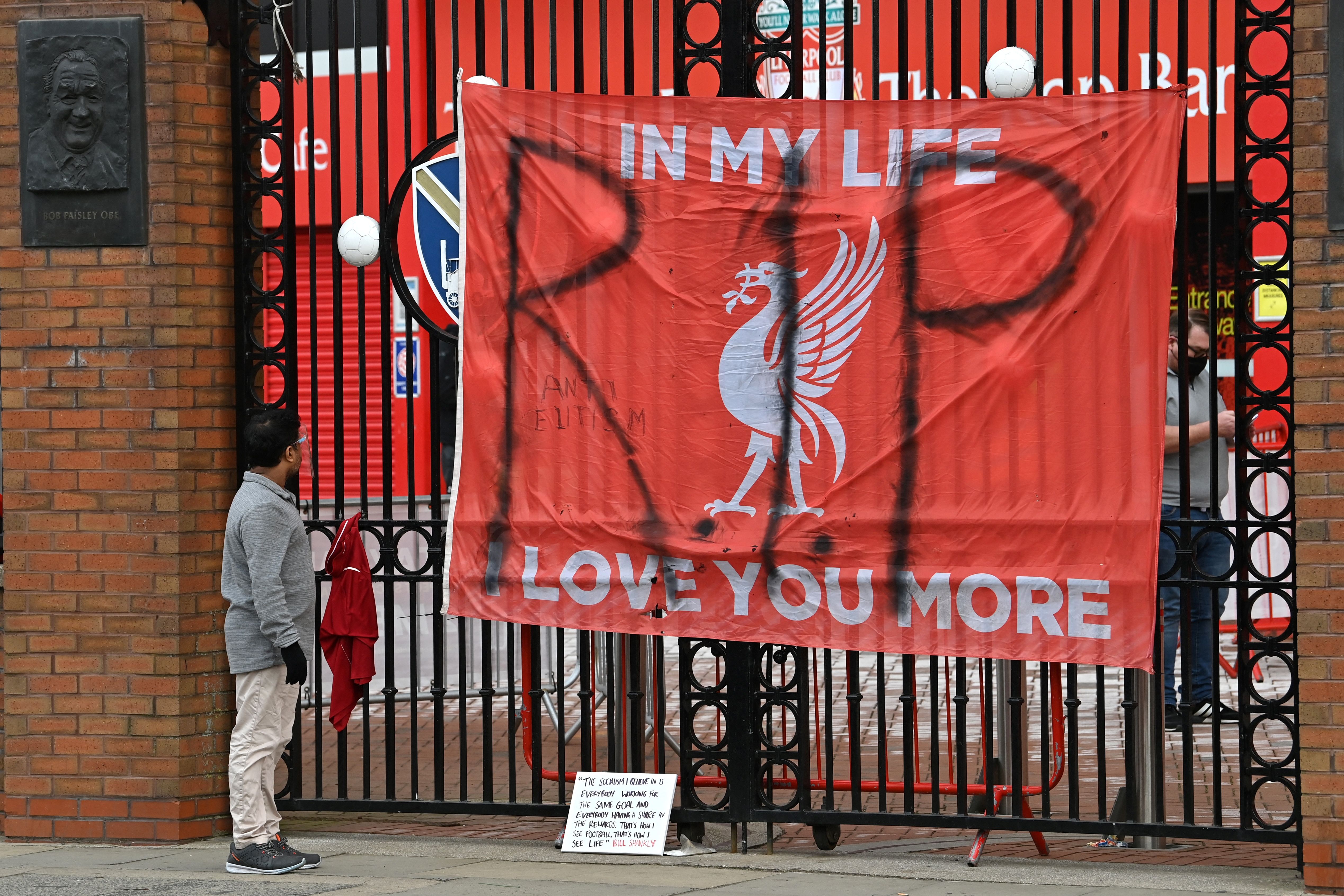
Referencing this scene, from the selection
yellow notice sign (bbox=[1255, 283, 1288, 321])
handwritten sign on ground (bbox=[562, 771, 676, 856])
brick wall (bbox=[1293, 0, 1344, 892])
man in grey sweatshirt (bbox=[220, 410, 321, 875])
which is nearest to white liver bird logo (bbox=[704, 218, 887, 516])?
handwritten sign on ground (bbox=[562, 771, 676, 856])

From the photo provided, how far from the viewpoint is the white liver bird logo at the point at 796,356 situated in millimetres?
6375

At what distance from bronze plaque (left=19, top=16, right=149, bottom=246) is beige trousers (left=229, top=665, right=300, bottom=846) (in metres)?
1.86

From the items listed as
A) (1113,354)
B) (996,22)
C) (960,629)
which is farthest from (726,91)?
(996,22)

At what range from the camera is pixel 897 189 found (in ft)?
20.8

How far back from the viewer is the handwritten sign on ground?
659 cm

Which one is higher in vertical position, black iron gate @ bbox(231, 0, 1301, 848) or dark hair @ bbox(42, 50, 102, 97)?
dark hair @ bbox(42, 50, 102, 97)

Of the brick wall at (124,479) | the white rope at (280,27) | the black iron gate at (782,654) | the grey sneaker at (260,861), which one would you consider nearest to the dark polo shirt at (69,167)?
the brick wall at (124,479)

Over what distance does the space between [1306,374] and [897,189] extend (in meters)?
1.60

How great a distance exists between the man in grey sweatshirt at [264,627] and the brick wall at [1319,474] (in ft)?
11.8

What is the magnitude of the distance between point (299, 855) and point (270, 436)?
1.60 metres

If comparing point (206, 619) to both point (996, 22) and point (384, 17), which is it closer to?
point (384, 17)

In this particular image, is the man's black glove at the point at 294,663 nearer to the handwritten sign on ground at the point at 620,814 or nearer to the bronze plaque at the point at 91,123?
the handwritten sign on ground at the point at 620,814

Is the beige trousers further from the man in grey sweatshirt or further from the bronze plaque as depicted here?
the bronze plaque

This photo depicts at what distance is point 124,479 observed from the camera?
22.4 feet
